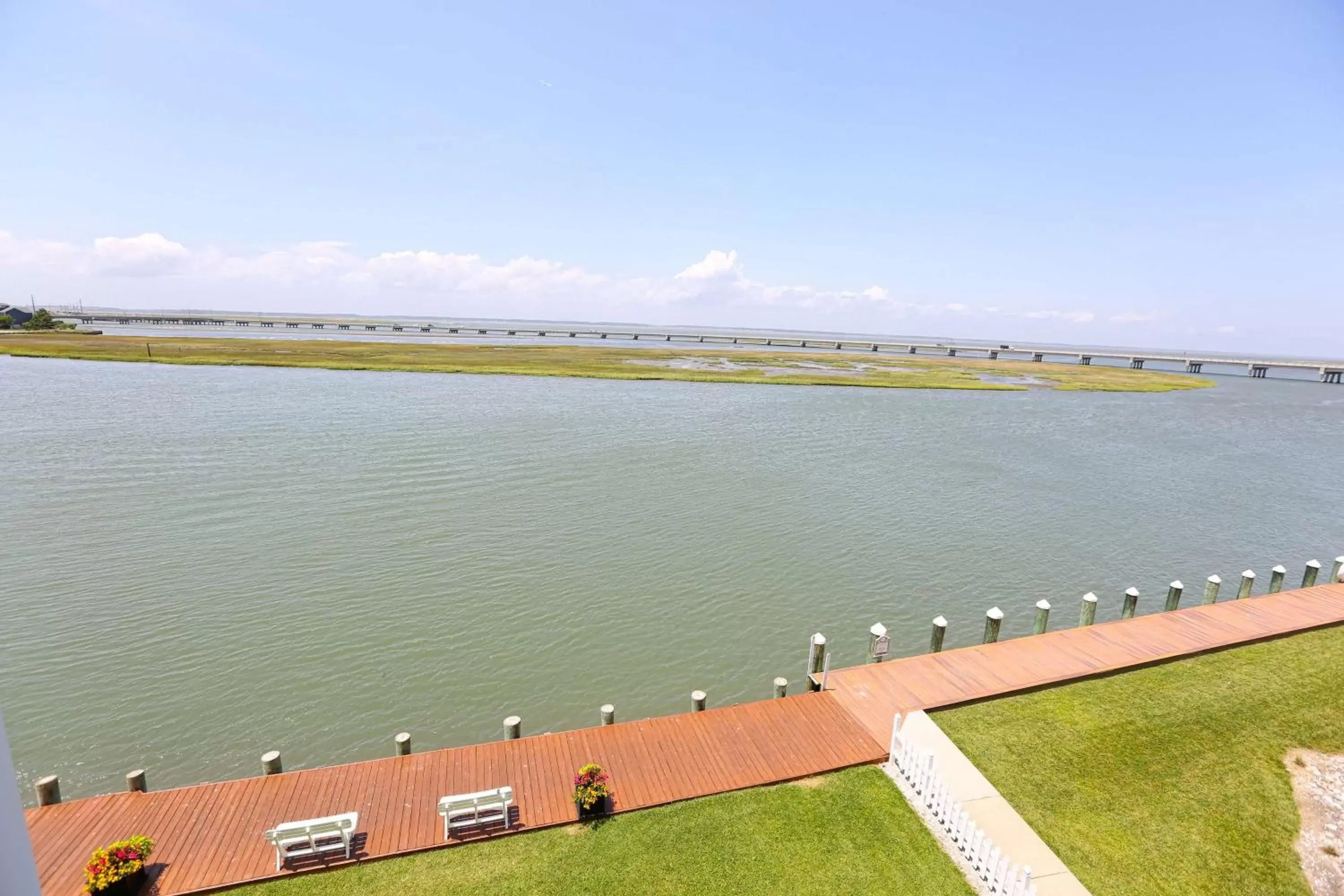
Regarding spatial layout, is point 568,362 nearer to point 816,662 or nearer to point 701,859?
point 816,662

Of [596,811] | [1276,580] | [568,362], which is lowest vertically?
[596,811]

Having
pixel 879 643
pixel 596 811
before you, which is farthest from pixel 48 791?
pixel 879 643

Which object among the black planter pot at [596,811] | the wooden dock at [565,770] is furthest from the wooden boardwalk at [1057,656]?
the black planter pot at [596,811]

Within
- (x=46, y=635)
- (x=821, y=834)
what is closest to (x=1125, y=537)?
(x=821, y=834)

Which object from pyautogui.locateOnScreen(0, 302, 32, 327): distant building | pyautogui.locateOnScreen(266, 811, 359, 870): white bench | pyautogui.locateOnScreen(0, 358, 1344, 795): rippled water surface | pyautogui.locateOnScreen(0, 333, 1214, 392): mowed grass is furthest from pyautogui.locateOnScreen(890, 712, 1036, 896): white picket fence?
pyautogui.locateOnScreen(0, 302, 32, 327): distant building

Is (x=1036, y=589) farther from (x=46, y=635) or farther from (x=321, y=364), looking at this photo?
(x=321, y=364)

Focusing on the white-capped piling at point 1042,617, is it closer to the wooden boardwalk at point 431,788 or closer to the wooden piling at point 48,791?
the wooden boardwalk at point 431,788
